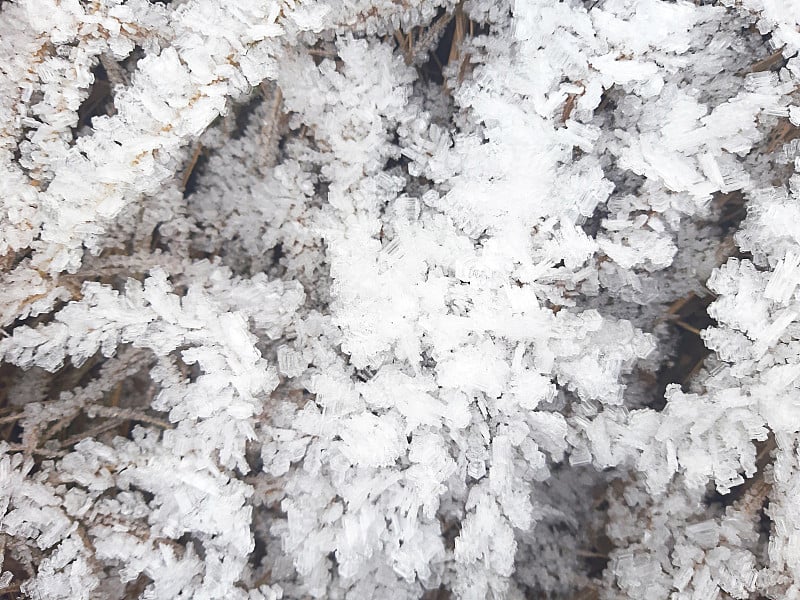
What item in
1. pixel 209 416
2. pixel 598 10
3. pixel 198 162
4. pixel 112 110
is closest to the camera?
pixel 598 10

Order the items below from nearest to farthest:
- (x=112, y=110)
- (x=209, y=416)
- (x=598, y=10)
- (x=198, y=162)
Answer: (x=598, y=10) → (x=209, y=416) → (x=112, y=110) → (x=198, y=162)

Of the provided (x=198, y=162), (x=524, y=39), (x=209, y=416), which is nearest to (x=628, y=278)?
(x=524, y=39)

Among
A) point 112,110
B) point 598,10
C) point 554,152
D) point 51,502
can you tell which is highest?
point 112,110

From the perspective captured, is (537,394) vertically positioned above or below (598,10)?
below

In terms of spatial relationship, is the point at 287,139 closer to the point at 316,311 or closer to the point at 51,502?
the point at 316,311

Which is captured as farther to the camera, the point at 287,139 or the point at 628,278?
the point at 287,139

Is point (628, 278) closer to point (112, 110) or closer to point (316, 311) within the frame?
point (316, 311)
